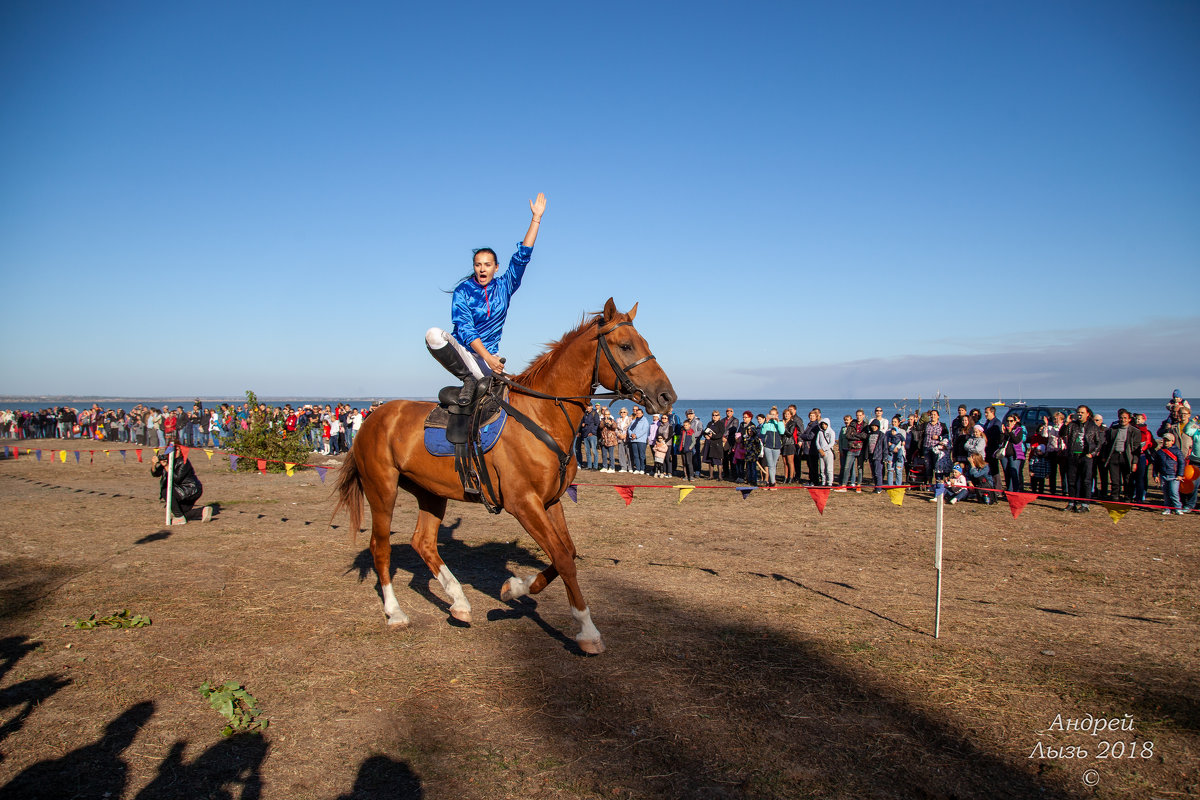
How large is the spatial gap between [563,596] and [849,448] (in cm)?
1271

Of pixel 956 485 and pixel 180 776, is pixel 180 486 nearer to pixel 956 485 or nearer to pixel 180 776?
pixel 180 776

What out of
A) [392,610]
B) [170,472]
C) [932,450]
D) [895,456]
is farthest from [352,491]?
[932,450]

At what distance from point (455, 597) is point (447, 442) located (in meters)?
1.59

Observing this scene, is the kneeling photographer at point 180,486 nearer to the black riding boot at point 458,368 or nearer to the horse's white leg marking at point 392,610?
the horse's white leg marking at point 392,610

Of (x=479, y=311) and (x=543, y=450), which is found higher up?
(x=479, y=311)

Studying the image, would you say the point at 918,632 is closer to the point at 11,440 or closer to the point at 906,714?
the point at 906,714

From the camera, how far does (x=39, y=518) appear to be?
41.3 ft

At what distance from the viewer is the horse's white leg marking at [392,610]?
6547 mm

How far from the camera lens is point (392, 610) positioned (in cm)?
665

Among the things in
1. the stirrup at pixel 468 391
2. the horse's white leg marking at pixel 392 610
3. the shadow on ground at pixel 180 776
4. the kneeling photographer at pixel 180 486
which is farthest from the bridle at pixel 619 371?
the kneeling photographer at pixel 180 486

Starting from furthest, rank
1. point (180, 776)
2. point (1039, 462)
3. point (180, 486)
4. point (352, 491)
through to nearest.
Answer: point (1039, 462) < point (180, 486) < point (352, 491) < point (180, 776)

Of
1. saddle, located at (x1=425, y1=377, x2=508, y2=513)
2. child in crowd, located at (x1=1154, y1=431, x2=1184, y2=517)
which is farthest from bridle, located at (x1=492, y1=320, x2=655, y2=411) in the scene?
child in crowd, located at (x1=1154, y1=431, x2=1184, y2=517)

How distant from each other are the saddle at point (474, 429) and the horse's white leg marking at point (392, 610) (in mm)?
1351

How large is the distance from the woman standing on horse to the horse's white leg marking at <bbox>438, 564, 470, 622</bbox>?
6.41 ft
